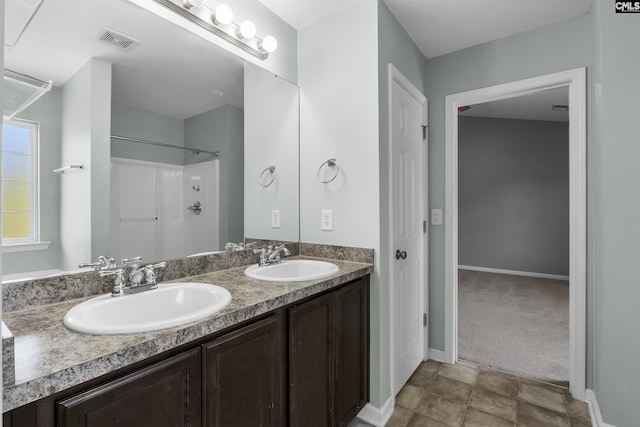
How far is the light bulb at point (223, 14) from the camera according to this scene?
1.51 metres

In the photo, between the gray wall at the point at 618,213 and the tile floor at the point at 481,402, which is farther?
the tile floor at the point at 481,402

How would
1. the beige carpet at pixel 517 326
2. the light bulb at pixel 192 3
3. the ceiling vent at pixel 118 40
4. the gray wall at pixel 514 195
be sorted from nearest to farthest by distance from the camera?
1. the ceiling vent at pixel 118 40
2. the light bulb at pixel 192 3
3. the beige carpet at pixel 517 326
4. the gray wall at pixel 514 195

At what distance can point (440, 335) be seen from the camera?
2463mm

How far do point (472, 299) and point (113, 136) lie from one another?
4.07 metres

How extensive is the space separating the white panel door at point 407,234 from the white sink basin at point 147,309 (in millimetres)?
1138

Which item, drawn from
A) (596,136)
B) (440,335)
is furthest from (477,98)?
(440,335)

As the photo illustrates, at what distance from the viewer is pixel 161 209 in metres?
1.42

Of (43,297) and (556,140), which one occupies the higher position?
(556,140)

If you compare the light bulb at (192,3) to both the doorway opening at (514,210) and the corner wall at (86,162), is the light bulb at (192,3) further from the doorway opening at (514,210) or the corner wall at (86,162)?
the doorway opening at (514,210)

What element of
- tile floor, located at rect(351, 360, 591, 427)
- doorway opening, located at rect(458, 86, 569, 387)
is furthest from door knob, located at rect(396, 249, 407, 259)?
doorway opening, located at rect(458, 86, 569, 387)

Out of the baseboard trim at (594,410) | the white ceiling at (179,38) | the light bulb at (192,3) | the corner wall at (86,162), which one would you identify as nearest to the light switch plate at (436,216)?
the white ceiling at (179,38)

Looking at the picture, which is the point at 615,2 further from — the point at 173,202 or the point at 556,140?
the point at 556,140

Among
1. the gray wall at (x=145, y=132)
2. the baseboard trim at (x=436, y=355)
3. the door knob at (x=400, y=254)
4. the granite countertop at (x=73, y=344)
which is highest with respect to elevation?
the gray wall at (x=145, y=132)

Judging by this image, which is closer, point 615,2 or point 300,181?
point 615,2
